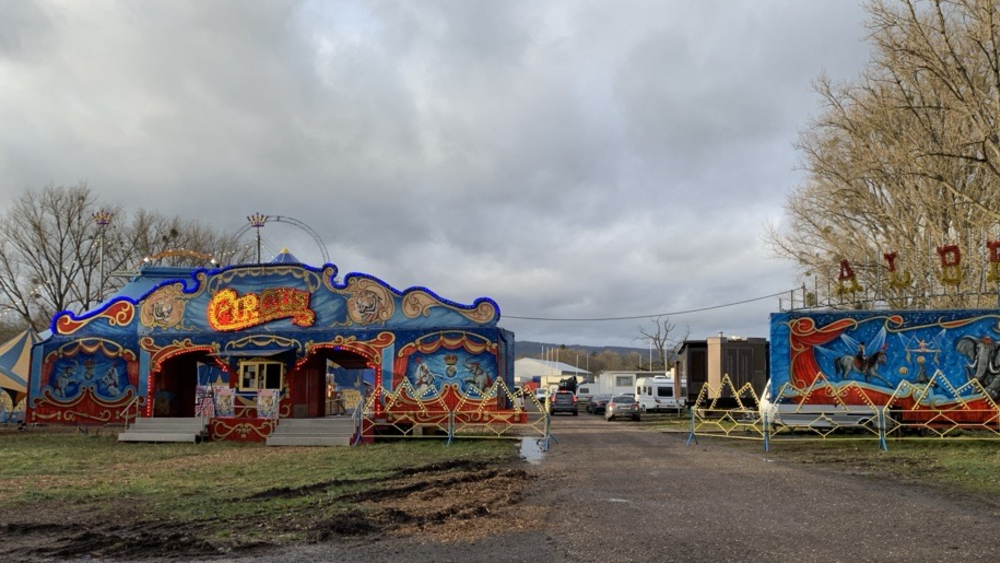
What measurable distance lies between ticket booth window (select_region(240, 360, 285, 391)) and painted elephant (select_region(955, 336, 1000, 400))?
71.9 ft

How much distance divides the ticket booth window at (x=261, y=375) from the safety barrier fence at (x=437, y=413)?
143 inches

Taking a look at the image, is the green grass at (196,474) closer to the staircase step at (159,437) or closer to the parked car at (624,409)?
the staircase step at (159,437)

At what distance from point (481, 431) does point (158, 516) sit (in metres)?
16.9

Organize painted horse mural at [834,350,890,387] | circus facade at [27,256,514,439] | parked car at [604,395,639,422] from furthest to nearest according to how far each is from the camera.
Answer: parked car at [604,395,639,422]
circus facade at [27,256,514,439]
painted horse mural at [834,350,890,387]

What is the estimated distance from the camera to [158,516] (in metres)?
10.6

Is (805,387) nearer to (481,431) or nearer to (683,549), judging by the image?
(481,431)

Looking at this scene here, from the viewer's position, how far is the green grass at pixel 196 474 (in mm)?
11211

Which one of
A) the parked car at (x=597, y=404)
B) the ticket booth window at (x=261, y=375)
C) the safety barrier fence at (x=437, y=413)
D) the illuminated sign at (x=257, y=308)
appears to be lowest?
the parked car at (x=597, y=404)

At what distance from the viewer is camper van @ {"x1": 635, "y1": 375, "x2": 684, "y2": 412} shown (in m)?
45.3

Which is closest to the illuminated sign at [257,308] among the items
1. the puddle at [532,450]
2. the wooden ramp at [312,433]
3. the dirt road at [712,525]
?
the wooden ramp at [312,433]

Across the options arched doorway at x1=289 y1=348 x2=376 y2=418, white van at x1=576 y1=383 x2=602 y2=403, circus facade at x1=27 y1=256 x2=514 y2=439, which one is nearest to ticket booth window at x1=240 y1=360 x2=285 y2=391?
circus facade at x1=27 y1=256 x2=514 y2=439

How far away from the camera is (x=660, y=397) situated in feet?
150

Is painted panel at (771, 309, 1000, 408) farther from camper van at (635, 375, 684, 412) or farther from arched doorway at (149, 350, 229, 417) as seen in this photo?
camper van at (635, 375, 684, 412)

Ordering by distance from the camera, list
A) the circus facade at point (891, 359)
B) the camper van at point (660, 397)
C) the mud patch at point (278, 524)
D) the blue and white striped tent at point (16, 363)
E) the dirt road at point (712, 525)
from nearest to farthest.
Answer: the dirt road at point (712, 525) < the mud patch at point (278, 524) < the circus facade at point (891, 359) < the blue and white striped tent at point (16, 363) < the camper van at point (660, 397)
